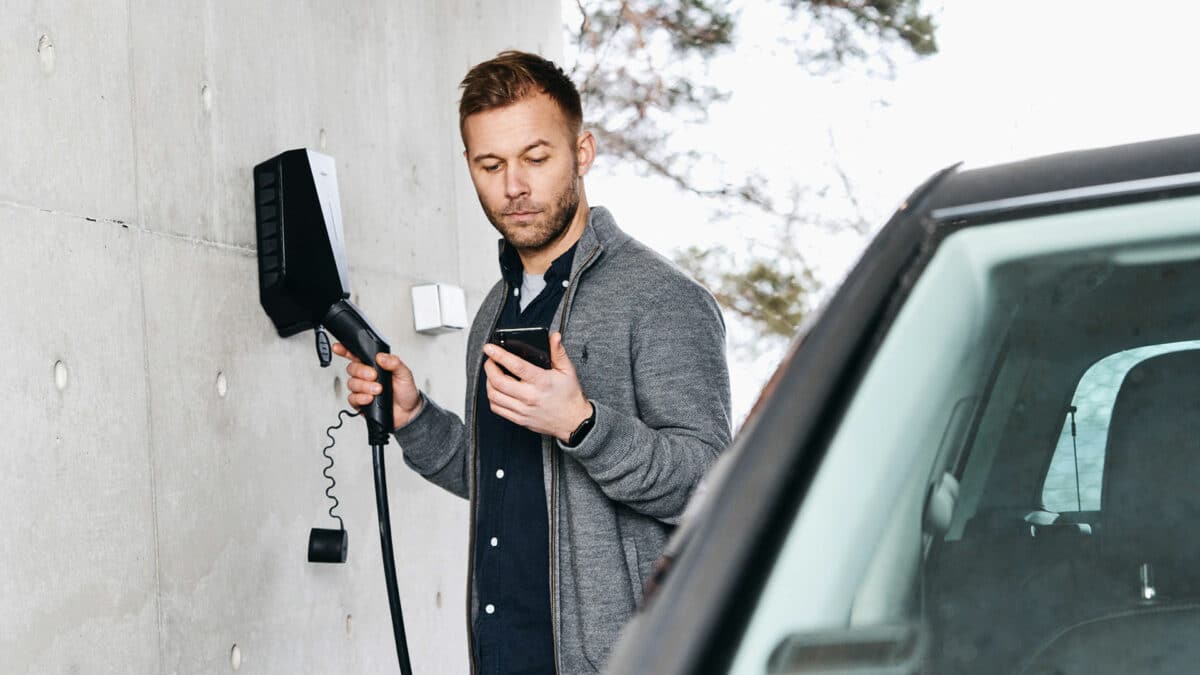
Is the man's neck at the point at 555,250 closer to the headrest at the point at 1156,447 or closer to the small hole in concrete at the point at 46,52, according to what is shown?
the small hole in concrete at the point at 46,52

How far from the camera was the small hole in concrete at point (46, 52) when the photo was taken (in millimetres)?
1812

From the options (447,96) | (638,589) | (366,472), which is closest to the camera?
(638,589)

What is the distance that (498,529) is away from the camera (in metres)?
2.02

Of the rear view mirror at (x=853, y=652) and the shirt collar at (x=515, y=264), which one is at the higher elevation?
the shirt collar at (x=515, y=264)

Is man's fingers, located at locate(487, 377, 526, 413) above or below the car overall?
below

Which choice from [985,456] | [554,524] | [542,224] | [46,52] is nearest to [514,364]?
[554,524]

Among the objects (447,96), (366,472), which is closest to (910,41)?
(447,96)

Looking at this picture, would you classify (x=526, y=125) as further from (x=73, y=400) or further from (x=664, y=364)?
(x=73, y=400)

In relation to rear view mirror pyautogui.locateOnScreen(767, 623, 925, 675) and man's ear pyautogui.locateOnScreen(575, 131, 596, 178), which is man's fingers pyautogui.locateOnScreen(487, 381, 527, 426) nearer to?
man's ear pyautogui.locateOnScreen(575, 131, 596, 178)

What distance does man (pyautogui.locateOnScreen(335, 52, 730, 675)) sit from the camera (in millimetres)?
1842

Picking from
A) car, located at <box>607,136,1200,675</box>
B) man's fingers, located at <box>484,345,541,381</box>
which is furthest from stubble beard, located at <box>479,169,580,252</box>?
car, located at <box>607,136,1200,675</box>

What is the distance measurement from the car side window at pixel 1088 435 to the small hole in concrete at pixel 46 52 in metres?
1.50

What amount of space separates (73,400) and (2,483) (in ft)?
0.64

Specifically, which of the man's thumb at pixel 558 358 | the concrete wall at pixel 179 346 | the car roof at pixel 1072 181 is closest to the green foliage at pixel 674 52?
the concrete wall at pixel 179 346
